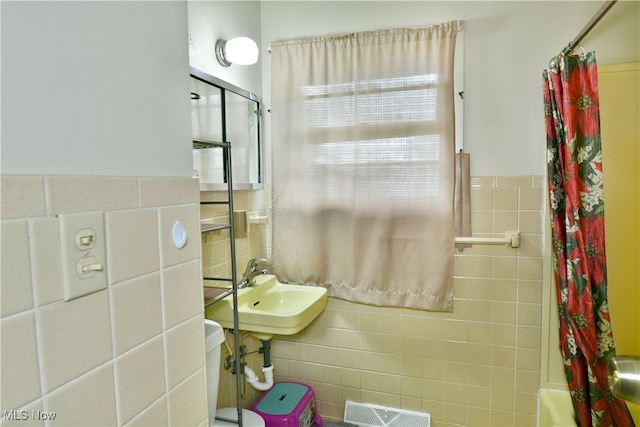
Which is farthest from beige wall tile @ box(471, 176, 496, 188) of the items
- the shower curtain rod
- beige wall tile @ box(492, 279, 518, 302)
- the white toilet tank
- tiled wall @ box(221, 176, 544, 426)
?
the white toilet tank

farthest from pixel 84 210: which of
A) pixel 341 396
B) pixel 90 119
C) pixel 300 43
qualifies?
pixel 341 396

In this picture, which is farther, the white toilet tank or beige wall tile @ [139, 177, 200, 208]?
the white toilet tank

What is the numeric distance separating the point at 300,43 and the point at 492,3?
971 millimetres

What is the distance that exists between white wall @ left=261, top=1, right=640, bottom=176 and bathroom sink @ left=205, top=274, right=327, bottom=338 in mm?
1072

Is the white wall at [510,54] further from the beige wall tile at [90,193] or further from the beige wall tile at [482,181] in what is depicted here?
the beige wall tile at [90,193]

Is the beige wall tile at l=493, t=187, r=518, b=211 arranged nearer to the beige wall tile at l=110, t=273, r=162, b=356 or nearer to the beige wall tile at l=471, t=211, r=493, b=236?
→ the beige wall tile at l=471, t=211, r=493, b=236

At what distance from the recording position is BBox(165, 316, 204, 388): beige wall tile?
0.75 metres

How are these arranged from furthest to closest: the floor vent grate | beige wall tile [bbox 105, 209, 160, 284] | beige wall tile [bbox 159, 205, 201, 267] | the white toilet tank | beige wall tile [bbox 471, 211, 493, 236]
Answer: the floor vent grate → beige wall tile [bbox 471, 211, 493, 236] → the white toilet tank → beige wall tile [bbox 159, 205, 201, 267] → beige wall tile [bbox 105, 209, 160, 284]

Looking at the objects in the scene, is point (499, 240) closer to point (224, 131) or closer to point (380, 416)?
point (380, 416)

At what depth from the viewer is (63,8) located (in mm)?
548

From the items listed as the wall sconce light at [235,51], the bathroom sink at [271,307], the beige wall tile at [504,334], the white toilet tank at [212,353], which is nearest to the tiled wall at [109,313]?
the white toilet tank at [212,353]

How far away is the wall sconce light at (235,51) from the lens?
69.5 inches

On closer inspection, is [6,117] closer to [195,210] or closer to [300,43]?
[195,210]

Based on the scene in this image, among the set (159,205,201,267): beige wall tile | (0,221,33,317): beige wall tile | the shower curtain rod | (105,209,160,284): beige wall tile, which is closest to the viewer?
(0,221,33,317): beige wall tile
